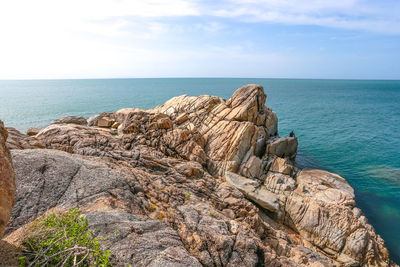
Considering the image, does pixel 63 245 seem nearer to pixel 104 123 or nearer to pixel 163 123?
pixel 163 123

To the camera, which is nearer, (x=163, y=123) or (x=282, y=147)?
(x=163, y=123)

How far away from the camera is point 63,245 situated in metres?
8.05

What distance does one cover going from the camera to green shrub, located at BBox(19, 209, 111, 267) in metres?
7.61

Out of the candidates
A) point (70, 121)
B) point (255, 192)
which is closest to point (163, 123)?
point (255, 192)

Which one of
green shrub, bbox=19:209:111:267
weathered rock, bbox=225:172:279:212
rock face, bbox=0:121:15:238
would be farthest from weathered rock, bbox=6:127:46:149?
weathered rock, bbox=225:172:279:212

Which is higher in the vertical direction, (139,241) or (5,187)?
(5,187)

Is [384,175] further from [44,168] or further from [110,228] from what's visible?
[44,168]

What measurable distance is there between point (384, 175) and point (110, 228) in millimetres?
47686

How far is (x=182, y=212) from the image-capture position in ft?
45.6

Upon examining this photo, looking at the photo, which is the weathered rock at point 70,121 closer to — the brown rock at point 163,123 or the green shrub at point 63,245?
the brown rock at point 163,123

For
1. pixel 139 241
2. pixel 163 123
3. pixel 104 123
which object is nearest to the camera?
pixel 139 241

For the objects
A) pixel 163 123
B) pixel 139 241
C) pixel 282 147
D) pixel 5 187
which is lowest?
pixel 282 147

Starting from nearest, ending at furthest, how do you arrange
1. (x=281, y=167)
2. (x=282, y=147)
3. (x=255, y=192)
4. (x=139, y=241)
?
(x=139, y=241) → (x=255, y=192) → (x=281, y=167) → (x=282, y=147)

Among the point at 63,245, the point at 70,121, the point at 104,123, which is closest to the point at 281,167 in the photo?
the point at 63,245
